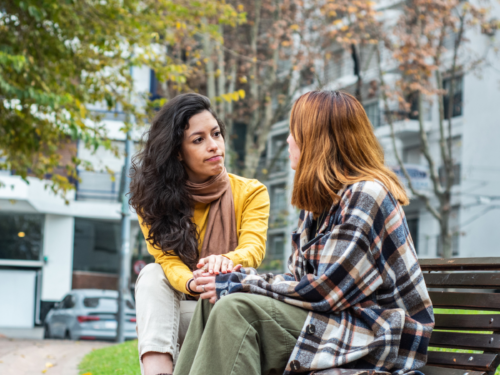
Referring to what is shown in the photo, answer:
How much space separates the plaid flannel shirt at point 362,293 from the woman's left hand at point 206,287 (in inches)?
4.9

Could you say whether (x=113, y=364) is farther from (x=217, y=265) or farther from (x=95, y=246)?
(x=95, y=246)

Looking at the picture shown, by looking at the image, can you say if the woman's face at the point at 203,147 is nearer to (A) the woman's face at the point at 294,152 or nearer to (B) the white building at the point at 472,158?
(A) the woman's face at the point at 294,152

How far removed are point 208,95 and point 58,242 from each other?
12.2 metres

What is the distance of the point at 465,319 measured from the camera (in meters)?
2.55

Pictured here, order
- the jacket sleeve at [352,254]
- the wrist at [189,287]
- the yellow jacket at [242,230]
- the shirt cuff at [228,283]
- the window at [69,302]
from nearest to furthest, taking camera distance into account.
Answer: the jacket sleeve at [352,254] → the shirt cuff at [228,283] → the wrist at [189,287] → the yellow jacket at [242,230] → the window at [69,302]

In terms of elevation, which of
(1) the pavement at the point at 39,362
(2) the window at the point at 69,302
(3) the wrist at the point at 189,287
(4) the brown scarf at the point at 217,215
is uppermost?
(4) the brown scarf at the point at 217,215

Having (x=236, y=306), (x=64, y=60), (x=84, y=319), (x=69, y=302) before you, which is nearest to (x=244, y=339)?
(x=236, y=306)

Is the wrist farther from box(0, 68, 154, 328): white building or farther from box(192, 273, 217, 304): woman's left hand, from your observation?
box(0, 68, 154, 328): white building

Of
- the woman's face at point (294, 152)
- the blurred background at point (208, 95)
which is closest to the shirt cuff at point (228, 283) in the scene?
the woman's face at point (294, 152)

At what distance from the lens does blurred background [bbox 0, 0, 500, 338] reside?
823cm

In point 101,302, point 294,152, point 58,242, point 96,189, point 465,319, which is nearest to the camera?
point 294,152

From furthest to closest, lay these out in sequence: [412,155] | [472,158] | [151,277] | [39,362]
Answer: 1. [412,155]
2. [472,158]
3. [39,362]
4. [151,277]

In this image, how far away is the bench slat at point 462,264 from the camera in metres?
2.58

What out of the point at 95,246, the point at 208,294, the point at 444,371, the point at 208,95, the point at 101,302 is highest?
the point at 208,95
